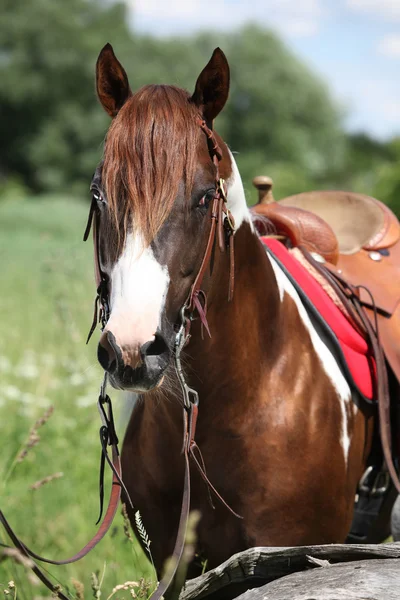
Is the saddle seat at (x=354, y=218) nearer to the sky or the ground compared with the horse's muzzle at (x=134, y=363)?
nearer to the sky

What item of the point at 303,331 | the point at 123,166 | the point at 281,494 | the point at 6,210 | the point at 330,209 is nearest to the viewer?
the point at 123,166

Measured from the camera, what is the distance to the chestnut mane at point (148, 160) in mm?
1825

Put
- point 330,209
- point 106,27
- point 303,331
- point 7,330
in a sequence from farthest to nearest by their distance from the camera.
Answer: point 106,27
point 7,330
point 330,209
point 303,331

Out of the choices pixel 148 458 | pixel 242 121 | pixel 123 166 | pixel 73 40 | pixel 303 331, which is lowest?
pixel 148 458

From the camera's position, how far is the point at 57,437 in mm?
5031

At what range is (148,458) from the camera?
243cm

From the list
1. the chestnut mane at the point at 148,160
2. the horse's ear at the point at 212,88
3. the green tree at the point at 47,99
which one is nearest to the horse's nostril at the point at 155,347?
the chestnut mane at the point at 148,160

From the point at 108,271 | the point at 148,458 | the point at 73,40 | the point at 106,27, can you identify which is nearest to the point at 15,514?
the point at 148,458

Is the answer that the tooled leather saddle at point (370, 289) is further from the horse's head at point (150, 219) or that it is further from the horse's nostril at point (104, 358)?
the horse's nostril at point (104, 358)

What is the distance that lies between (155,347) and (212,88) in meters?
0.79

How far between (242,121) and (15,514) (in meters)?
51.6

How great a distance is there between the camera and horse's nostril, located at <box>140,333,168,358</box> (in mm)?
1732

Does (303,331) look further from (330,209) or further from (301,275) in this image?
(330,209)

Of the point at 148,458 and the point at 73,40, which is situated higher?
the point at 73,40
